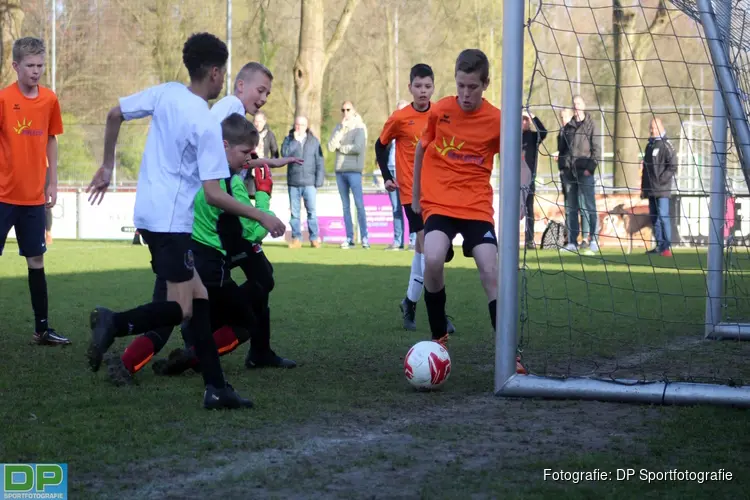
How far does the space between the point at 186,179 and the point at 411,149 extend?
351 centimetres

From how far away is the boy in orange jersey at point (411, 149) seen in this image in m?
7.60

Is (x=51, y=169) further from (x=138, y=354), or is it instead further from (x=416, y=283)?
(x=416, y=283)

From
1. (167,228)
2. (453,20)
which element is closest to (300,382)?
(167,228)

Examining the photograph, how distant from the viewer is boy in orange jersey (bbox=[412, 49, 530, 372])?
572cm

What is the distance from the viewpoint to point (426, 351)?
512 centimetres

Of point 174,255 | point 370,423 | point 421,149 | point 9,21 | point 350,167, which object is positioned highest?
point 9,21

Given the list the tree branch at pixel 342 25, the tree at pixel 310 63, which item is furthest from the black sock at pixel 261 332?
the tree branch at pixel 342 25

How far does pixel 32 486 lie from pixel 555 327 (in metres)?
4.91

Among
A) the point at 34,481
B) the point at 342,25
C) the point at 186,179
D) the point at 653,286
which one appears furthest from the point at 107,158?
Answer: the point at 342,25

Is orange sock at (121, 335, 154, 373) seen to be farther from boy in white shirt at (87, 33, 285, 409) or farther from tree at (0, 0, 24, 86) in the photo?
tree at (0, 0, 24, 86)

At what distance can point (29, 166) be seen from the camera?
680cm

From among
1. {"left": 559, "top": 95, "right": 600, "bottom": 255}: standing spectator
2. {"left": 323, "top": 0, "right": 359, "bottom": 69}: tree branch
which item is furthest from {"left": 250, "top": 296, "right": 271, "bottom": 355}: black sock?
{"left": 323, "top": 0, "right": 359, "bottom": 69}: tree branch

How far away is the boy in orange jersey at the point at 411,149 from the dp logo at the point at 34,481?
167 inches

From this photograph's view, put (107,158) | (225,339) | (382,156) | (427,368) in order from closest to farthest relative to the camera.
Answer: (107,158)
(427,368)
(225,339)
(382,156)
